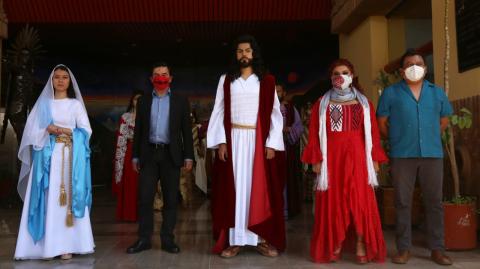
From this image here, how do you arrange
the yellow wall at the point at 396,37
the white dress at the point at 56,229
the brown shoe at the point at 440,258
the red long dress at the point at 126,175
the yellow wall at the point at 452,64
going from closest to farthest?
the brown shoe at the point at 440,258
the white dress at the point at 56,229
the yellow wall at the point at 452,64
the red long dress at the point at 126,175
the yellow wall at the point at 396,37

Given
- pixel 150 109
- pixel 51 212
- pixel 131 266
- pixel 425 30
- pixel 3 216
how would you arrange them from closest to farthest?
pixel 131 266
pixel 51 212
pixel 150 109
pixel 425 30
pixel 3 216

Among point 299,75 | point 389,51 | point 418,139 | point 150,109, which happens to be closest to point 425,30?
point 389,51

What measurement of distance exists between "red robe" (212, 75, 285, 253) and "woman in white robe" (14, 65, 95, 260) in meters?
1.05

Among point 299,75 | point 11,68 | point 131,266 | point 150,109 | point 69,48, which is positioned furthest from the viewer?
point 299,75

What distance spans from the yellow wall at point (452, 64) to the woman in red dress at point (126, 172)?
11.2ft

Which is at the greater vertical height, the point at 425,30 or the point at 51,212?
the point at 425,30

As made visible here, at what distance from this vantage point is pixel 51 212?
3.84m

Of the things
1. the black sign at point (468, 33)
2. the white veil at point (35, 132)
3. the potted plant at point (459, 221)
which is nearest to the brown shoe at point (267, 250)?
the potted plant at point (459, 221)

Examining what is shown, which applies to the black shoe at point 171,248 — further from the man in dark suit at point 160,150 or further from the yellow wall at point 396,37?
the yellow wall at point 396,37

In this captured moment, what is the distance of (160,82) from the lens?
4.09 metres

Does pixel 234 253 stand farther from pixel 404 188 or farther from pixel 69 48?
pixel 69 48

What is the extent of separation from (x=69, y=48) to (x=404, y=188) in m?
9.62

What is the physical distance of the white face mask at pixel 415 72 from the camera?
3615 mm

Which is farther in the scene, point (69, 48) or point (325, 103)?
point (69, 48)
